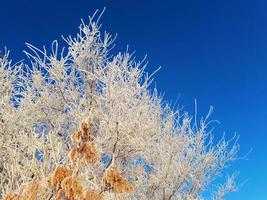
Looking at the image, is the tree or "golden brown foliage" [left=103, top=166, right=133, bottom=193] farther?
the tree

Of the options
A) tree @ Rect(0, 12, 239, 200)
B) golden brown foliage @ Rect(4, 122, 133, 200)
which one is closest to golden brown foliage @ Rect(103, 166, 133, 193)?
golden brown foliage @ Rect(4, 122, 133, 200)

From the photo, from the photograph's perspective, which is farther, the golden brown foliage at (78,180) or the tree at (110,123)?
the tree at (110,123)

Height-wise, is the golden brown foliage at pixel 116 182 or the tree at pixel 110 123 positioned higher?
the tree at pixel 110 123

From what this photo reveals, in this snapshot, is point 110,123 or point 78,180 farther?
point 110,123

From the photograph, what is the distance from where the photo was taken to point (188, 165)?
1249cm

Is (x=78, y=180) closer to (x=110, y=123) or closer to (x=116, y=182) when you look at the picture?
(x=116, y=182)

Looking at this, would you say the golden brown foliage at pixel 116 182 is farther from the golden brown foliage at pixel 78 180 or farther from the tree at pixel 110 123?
the tree at pixel 110 123

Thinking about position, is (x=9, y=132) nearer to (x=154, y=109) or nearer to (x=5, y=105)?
(x=5, y=105)

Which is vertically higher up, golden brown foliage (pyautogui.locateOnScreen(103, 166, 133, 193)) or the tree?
the tree

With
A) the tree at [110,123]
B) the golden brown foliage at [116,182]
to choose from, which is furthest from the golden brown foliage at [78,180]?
the tree at [110,123]

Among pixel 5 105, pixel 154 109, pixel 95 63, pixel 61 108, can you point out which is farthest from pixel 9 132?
pixel 154 109

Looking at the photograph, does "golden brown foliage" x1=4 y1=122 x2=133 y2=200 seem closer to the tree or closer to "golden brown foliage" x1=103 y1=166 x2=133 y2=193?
"golden brown foliage" x1=103 y1=166 x2=133 y2=193

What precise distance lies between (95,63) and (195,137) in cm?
356

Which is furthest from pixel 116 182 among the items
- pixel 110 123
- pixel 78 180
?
pixel 110 123
